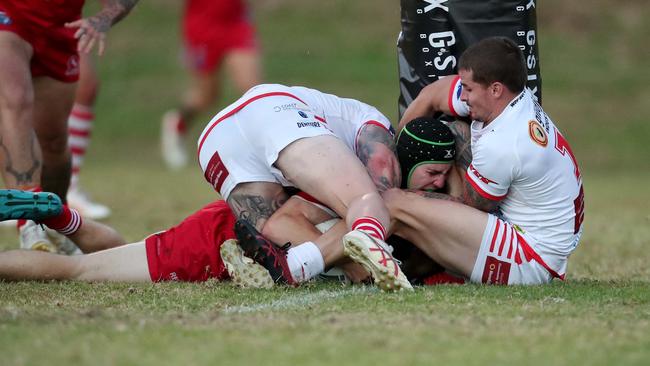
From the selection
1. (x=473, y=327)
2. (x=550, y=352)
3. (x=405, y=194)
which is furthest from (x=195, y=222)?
(x=550, y=352)

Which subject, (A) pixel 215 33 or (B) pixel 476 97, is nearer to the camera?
(B) pixel 476 97

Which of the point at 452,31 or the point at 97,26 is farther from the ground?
the point at 97,26

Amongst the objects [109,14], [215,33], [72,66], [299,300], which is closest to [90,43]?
[109,14]

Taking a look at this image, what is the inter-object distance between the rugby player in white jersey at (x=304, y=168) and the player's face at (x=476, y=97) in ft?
1.83

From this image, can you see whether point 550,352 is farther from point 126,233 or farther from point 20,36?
point 126,233

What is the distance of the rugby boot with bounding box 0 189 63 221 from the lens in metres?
5.78

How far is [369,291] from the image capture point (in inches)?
218

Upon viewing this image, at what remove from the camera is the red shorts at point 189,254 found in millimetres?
6129

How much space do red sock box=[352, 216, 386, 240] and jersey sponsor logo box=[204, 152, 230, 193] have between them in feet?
3.17

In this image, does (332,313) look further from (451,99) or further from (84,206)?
(84,206)

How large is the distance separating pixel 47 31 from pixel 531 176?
128 inches

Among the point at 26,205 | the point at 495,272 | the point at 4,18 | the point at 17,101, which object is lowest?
the point at 495,272

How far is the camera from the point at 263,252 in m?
5.57

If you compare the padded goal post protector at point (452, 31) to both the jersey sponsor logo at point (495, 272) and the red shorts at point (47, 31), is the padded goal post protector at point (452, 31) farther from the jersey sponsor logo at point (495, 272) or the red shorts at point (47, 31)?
the red shorts at point (47, 31)
